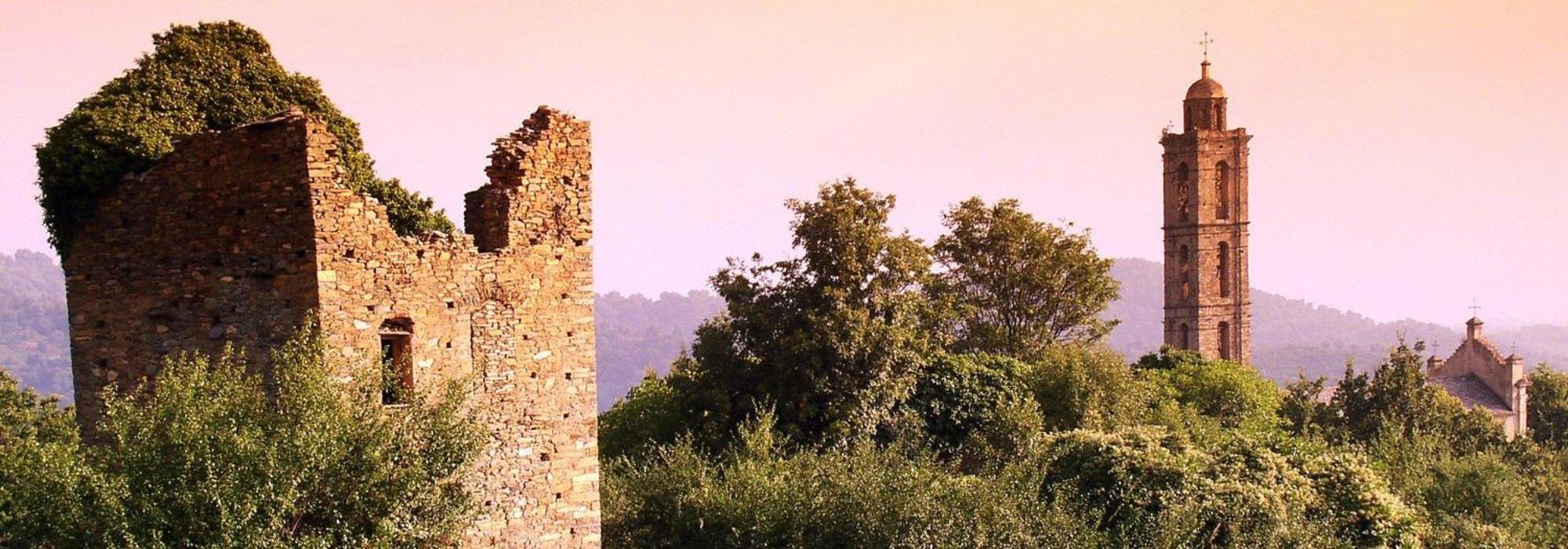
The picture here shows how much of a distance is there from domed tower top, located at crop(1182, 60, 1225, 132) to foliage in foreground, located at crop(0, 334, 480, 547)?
243 feet

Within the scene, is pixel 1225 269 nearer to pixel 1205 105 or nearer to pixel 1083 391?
pixel 1205 105

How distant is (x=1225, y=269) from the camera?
274 feet

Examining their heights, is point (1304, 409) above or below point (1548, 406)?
above

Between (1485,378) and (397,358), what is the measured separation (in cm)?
8029

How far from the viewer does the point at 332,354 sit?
1367cm

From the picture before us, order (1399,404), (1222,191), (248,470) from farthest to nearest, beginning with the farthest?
(1222,191)
(1399,404)
(248,470)

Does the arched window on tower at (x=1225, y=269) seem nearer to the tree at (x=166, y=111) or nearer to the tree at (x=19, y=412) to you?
the tree at (x=19, y=412)

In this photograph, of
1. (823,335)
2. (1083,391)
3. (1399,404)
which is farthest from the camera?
(1399,404)

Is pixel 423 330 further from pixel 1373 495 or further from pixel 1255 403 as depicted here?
pixel 1255 403

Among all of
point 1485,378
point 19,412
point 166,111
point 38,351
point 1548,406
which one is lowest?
point 38,351

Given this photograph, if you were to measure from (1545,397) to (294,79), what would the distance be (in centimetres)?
7046

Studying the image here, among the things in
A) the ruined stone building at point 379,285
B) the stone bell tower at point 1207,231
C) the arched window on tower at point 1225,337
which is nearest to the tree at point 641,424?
the ruined stone building at point 379,285

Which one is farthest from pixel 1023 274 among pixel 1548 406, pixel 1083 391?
pixel 1548 406

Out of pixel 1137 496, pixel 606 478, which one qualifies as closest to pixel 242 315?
pixel 606 478
